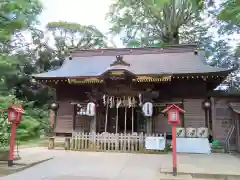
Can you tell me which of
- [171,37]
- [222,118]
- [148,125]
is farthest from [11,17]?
[171,37]

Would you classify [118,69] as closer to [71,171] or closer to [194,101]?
[194,101]

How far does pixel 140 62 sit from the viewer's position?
42.2 feet

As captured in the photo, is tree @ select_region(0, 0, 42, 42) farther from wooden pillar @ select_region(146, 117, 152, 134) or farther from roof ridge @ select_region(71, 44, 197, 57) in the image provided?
roof ridge @ select_region(71, 44, 197, 57)

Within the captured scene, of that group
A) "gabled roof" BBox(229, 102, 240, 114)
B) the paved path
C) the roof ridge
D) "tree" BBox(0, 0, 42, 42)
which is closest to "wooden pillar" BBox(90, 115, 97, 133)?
the paved path

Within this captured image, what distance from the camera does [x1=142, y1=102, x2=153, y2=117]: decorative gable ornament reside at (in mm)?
10086

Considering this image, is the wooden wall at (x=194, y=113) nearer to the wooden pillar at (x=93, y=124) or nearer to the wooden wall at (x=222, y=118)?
the wooden wall at (x=222, y=118)

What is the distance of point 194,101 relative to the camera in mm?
11062

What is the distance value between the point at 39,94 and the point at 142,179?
56.3 ft

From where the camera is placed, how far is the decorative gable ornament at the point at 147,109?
10.1 meters

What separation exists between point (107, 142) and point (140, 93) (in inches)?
104

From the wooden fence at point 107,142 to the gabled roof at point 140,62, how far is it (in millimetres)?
2861

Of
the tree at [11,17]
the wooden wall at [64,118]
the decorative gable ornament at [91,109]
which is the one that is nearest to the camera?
the tree at [11,17]

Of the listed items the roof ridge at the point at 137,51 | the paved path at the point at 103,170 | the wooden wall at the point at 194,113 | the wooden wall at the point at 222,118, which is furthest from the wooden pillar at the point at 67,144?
the wooden wall at the point at 222,118

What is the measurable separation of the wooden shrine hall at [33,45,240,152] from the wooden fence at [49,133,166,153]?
2.37ft
